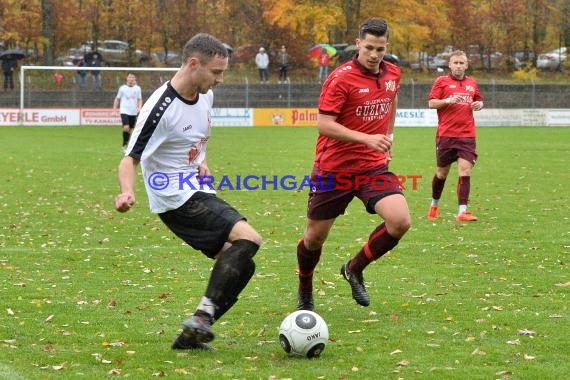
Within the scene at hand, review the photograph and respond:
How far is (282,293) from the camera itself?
8.45m

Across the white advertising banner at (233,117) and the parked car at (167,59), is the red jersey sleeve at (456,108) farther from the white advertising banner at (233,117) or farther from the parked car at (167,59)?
the parked car at (167,59)

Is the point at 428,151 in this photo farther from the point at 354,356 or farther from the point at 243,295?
the point at 354,356

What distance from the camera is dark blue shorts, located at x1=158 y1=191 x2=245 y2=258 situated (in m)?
6.45

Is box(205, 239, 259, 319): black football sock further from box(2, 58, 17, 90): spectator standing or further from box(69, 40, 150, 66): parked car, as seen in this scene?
box(69, 40, 150, 66): parked car

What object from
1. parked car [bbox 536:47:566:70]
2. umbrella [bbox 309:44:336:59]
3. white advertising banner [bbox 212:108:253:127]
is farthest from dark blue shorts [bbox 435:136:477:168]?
parked car [bbox 536:47:566:70]

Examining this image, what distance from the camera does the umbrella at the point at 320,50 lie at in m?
48.7

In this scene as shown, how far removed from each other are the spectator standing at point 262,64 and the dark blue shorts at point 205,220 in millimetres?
40906

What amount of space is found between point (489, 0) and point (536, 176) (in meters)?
38.0

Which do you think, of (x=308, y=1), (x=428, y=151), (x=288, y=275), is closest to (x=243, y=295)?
(x=288, y=275)

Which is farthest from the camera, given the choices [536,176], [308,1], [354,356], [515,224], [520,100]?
[308,1]

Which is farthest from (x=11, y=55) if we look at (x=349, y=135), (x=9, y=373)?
(x=9, y=373)

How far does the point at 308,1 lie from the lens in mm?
50656

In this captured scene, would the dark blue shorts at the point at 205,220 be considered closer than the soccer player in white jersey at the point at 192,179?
No

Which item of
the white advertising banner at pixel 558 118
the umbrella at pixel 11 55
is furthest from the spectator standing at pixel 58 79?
the white advertising banner at pixel 558 118
